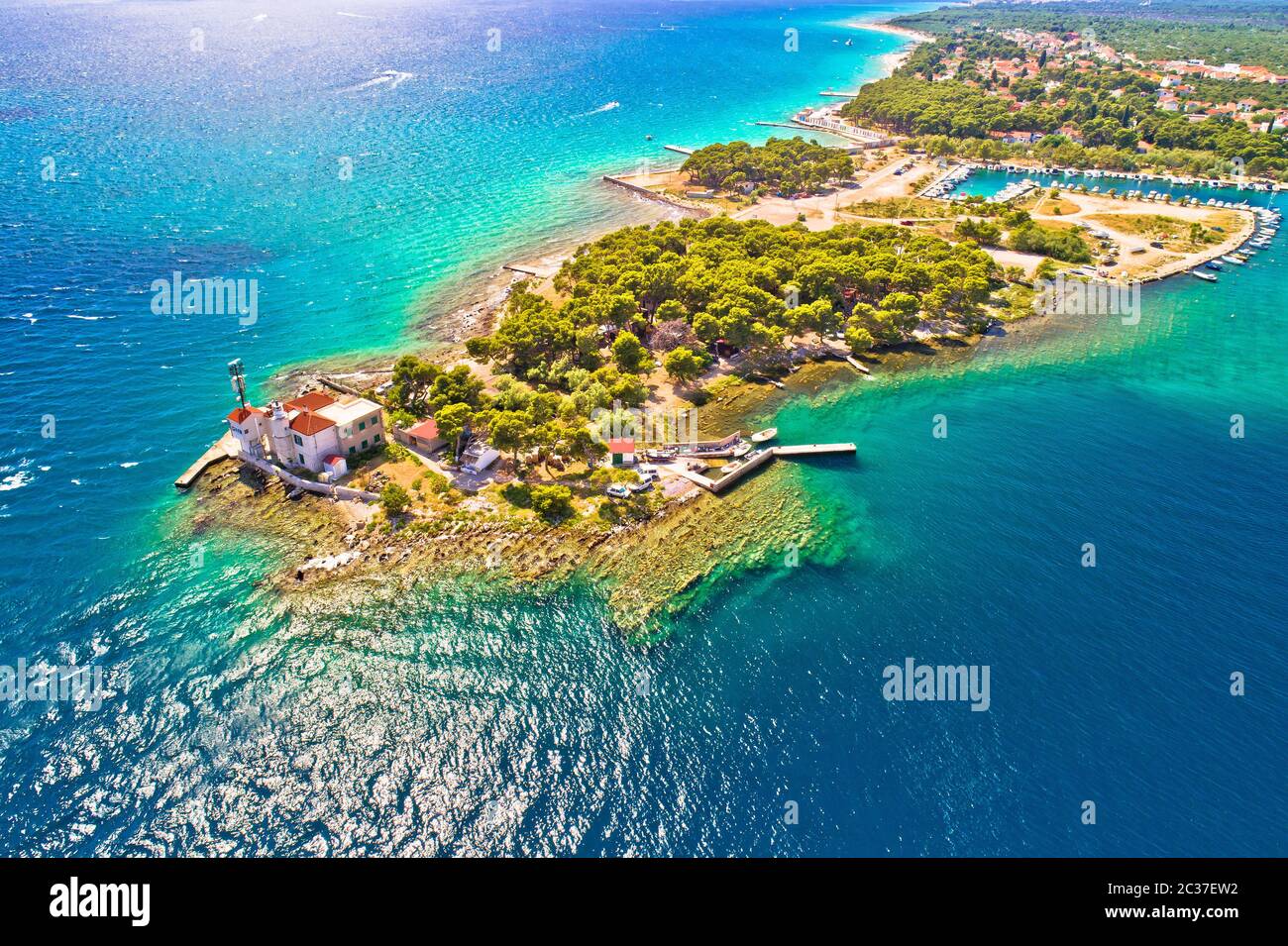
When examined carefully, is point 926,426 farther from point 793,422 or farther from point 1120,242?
point 1120,242

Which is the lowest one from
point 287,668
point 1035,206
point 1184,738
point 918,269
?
point 1184,738

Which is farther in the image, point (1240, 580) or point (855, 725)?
point (1240, 580)

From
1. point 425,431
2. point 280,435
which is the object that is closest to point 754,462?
point 425,431

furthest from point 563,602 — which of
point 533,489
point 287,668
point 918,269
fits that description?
point 918,269

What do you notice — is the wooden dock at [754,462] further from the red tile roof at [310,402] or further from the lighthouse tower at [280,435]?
the lighthouse tower at [280,435]

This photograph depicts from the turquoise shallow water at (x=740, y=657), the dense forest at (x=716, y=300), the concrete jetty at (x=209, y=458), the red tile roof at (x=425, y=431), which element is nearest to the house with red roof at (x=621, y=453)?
the dense forest at (x=716, y=300)

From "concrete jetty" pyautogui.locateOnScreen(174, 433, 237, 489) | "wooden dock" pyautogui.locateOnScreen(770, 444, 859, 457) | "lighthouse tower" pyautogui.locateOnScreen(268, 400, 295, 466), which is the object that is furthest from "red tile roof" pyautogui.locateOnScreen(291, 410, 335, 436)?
"wooden dock" pyautogui.locateOnScreen(770, 444, 859, 457)

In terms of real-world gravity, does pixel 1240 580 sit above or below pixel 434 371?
below
